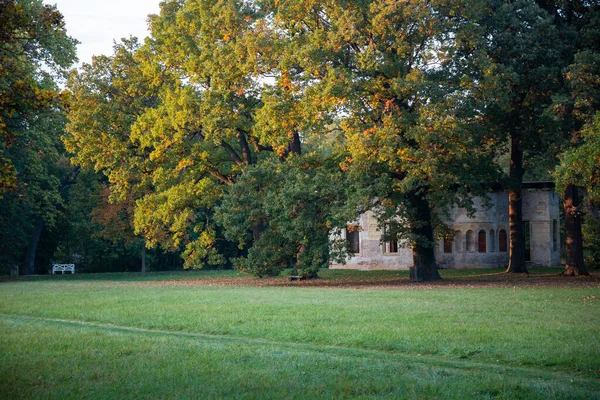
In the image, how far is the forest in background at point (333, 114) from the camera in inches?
1140

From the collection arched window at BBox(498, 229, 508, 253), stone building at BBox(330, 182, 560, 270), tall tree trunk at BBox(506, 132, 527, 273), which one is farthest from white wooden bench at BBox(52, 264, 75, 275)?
tall tree trunk at BBox(506, 132, 527, 273)

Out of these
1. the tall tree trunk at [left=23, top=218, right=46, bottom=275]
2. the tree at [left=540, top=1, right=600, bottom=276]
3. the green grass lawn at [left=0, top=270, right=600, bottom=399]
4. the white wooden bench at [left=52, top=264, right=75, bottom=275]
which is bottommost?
the green grass lawn at [left=0, top=270, right=600, bottom=399]

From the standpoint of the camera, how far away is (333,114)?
102 feet

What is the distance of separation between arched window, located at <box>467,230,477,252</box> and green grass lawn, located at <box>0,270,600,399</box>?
26963mm

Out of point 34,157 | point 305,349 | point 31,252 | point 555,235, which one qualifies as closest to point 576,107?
point 555,235

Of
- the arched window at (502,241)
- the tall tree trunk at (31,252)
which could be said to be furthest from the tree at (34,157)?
the arched window at (502,241)

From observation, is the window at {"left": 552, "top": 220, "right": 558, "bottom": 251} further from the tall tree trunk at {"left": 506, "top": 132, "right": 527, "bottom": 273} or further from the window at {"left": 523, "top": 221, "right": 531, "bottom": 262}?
the tall tree trunk at {"left": 506, "top": 132, "right": 527, "bottom": 273}

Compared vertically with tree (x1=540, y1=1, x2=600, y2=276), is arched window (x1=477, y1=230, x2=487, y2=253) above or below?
below

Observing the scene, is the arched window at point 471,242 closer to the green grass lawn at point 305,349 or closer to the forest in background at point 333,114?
the forest in background at point 333,114

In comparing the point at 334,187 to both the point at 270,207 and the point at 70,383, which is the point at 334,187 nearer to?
the point at 270,207

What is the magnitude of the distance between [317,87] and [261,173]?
592 cm

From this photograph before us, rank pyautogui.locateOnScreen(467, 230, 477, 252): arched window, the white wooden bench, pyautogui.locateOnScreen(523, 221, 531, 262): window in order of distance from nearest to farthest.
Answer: pyautogui.locateOnScreen(523, 221, 531, 262): window, pyautogui.locateOnScreen(467, 230, 477, 252): arched window, the white wooden bench

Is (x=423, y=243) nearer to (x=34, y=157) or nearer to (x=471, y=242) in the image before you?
(x=471, y=242)

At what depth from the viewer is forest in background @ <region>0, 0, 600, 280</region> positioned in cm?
2895
